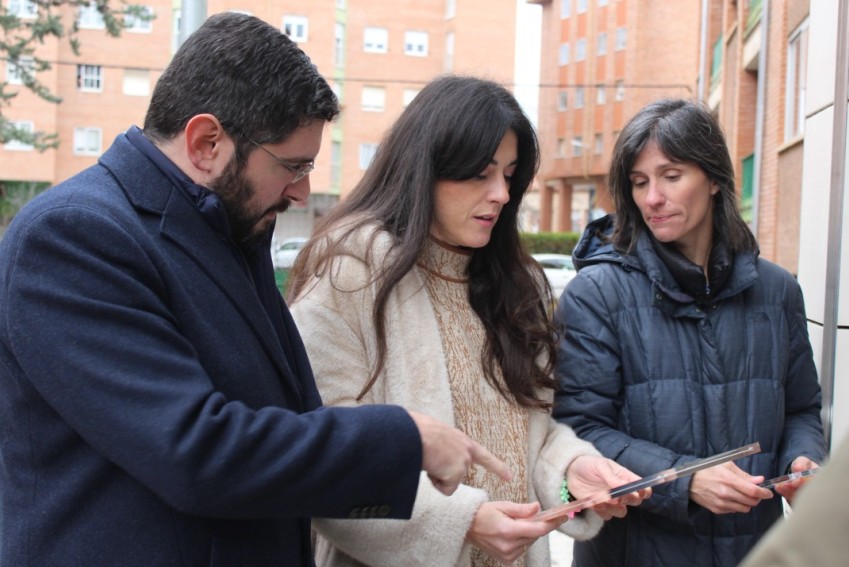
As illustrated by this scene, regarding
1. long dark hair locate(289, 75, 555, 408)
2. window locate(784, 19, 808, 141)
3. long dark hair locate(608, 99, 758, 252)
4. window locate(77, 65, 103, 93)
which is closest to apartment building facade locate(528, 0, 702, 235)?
window locate(77, 65, 103, 93)

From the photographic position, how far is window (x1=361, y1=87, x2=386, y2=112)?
134ft

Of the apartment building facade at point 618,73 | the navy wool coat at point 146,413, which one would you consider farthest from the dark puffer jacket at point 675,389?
the apartment building facade at point 618,73

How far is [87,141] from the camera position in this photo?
131 feet

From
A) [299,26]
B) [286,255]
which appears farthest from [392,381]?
[299,26]

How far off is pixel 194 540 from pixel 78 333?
0.44m

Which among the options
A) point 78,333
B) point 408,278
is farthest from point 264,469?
point 408,278

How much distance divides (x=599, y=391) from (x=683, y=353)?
27cm

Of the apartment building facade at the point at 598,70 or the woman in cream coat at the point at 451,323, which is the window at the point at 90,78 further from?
the woman in cream coat at the point at 451,323

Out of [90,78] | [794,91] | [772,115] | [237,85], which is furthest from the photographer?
[90,78]

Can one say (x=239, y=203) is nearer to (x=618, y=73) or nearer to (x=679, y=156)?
(x=679, y=156)

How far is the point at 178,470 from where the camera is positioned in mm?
1481

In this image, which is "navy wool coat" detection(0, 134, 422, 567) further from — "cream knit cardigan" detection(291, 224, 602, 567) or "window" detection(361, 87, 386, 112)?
"window" detection(361, 87, 386, 112)

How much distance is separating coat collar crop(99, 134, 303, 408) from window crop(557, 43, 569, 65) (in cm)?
4311

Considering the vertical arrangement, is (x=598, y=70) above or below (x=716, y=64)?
above
